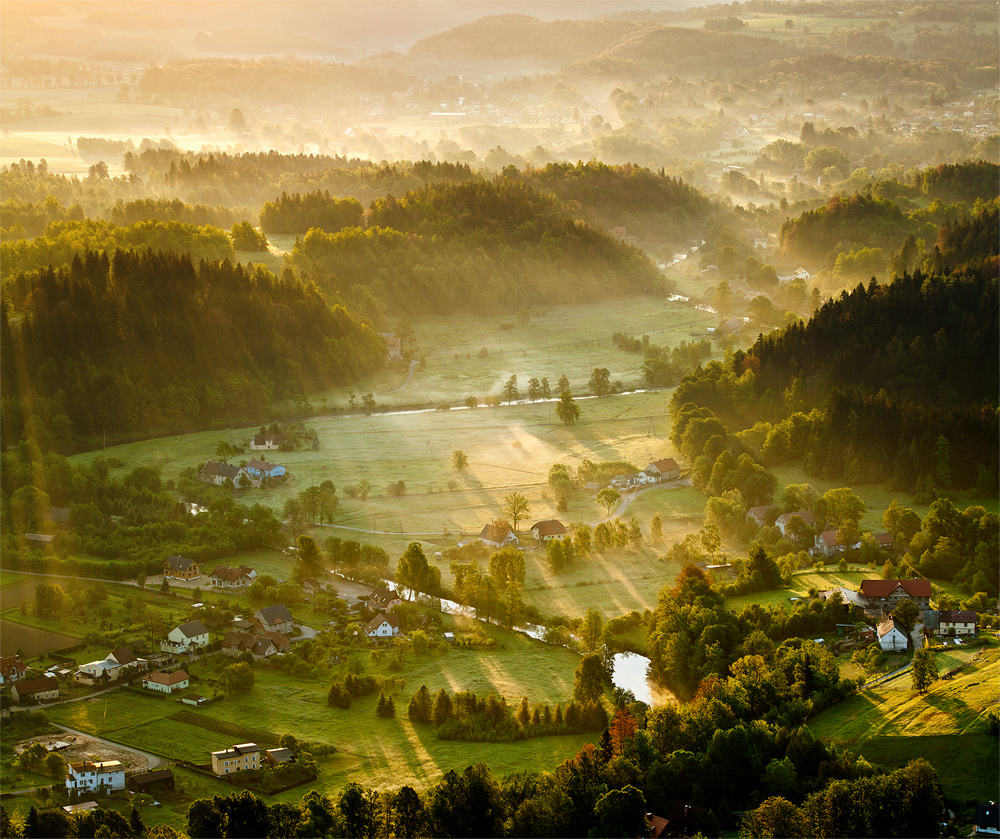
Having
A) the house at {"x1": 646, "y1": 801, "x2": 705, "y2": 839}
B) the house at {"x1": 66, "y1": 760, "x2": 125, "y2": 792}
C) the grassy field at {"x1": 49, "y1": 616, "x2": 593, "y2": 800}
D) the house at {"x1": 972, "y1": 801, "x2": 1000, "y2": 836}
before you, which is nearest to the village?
the house at {"x1": 66, "y1": 760, "x2": 125, "y2": 792}

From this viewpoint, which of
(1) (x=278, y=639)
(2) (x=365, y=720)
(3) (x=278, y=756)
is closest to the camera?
(3) (x=278, y=756)

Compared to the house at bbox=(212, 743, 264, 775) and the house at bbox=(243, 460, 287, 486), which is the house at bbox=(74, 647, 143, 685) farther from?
the house at bbox=(243, 460, 287, 486)

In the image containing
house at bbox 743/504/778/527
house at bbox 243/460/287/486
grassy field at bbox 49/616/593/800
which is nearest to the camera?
grassy field at bbox 49/616/593/800

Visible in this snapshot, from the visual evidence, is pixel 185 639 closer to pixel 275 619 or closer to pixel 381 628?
pixel 275 619

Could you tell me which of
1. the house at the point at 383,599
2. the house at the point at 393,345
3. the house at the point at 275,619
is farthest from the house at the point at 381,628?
the house at the point at 393,345

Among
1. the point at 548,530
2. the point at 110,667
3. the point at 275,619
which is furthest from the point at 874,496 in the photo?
the point at 110,667

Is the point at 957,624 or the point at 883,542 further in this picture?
the point at 883,542
